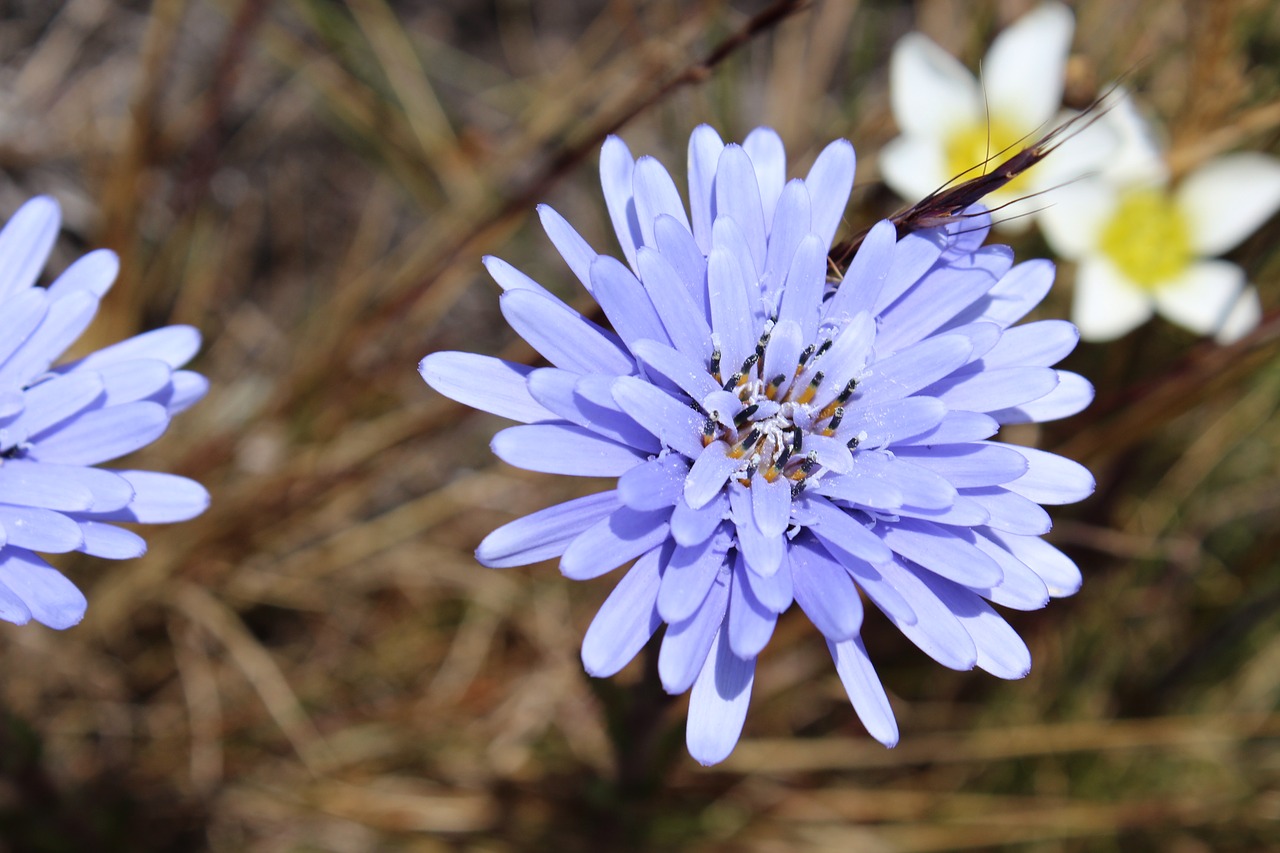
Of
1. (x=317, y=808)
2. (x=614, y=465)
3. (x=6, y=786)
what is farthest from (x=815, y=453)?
(x=6, y=786)

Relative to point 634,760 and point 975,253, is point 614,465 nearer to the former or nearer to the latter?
point 975,253

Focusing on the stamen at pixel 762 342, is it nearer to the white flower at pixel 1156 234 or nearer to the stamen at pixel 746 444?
the stamen at pixel 746 444

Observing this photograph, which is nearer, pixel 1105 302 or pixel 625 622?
pixel 625 622

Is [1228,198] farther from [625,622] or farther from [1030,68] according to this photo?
[625,622]

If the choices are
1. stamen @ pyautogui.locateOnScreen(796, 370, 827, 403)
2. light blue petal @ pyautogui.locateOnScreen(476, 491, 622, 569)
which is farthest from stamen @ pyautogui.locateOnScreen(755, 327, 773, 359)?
light blue petal @ pyautogui.locateOnScreen(476, 491, 622, 569)

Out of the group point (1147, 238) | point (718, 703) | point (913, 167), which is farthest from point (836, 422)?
point (1147, 238)

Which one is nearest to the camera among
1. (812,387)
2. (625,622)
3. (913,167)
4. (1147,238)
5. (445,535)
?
(625,622)
